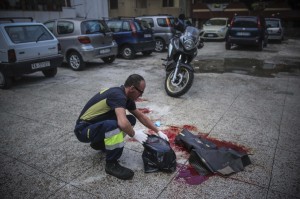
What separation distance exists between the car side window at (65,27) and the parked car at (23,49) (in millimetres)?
1371

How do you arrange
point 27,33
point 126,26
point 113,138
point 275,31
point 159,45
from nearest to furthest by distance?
point 113,138 < point 27,33 < point 126,26 < point 159,45 < point 275,31

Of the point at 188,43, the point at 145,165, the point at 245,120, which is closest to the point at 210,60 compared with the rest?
the point at 188,43

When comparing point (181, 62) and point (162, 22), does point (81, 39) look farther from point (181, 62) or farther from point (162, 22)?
point (162, 22)

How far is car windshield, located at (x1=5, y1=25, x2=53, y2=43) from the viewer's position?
22.0 ft

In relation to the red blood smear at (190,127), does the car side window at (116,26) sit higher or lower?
higher

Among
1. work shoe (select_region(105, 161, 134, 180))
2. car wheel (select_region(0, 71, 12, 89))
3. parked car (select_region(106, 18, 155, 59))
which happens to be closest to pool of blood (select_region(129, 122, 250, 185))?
work shoe (select_region(105, 161, 134, 180))

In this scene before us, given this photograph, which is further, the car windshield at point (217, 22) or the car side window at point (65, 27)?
the car windshield at point (217, 22)

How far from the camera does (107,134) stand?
2932 millimetres

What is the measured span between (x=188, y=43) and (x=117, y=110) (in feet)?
12.7

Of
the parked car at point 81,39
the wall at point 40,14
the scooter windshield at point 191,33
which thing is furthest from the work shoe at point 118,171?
the wall at point 40,14

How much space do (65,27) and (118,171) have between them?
728 cm

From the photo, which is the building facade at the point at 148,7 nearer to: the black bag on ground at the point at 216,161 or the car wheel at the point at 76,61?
the car wheel at the point at 76,61

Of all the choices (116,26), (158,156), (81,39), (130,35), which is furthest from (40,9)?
(158,156)

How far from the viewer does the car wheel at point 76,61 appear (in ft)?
29.0
